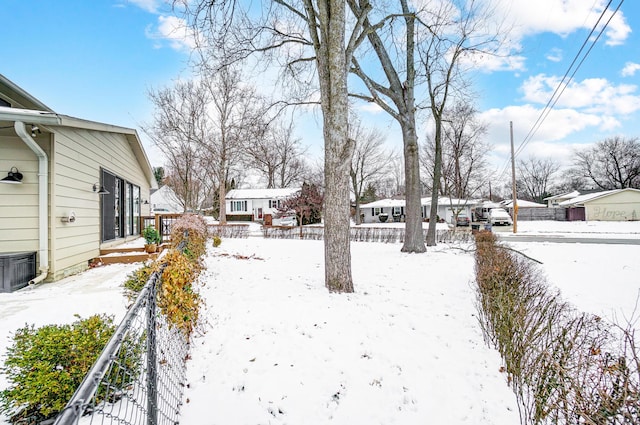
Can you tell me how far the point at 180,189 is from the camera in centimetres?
2178

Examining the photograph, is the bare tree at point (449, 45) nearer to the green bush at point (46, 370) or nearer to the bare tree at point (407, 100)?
the bare tree at point (407, 100)

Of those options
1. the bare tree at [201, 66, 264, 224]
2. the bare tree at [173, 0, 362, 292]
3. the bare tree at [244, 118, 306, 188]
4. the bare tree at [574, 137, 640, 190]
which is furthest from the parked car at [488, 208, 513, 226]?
the bare tree at [173, 0, 362, 292]

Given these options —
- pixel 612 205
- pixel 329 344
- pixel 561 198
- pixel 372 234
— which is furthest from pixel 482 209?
pixel 329 344

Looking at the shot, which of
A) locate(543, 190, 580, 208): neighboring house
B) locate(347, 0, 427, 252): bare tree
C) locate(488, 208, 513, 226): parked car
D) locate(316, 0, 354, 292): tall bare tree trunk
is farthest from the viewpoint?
locate(543, 190, 580, 208): neighboring house

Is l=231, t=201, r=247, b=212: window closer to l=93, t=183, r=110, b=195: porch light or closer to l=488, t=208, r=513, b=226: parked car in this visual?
l=488, t=208, r=513, b=226: parked car

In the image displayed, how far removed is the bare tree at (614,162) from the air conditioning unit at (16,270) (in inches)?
2088

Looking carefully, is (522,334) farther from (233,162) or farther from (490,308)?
(233,162)

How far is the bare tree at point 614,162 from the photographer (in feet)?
121

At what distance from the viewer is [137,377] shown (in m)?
2.18

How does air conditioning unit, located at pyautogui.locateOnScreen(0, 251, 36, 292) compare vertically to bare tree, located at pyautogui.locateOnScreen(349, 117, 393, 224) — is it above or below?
below

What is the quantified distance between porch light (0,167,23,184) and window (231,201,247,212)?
1206 inches

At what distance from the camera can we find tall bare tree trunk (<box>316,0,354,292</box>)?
16.7ft

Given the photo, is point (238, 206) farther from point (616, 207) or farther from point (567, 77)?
point (616, 207)

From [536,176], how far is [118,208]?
60.9 metres
